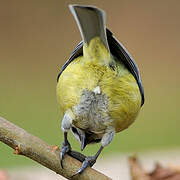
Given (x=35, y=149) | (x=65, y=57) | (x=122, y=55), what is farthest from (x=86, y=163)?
(x=65, y=57)

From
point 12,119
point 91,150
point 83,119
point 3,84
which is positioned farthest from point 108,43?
point 3,84

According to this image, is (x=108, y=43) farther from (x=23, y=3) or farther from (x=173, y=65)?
(x=23, y=3)

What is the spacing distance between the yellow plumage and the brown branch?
0.34m

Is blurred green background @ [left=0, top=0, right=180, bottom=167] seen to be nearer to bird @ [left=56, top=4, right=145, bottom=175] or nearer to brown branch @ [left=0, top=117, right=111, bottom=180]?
bird @ [left=56, top=4, right=145, bottom=175]

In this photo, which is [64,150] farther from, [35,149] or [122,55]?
[122,55]

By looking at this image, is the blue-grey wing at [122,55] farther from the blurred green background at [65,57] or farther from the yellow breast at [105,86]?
the blurred green background at [65,57]

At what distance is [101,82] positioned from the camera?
3.19 metres

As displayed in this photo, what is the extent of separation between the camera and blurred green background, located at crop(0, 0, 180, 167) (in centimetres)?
791

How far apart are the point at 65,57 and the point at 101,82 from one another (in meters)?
5.99

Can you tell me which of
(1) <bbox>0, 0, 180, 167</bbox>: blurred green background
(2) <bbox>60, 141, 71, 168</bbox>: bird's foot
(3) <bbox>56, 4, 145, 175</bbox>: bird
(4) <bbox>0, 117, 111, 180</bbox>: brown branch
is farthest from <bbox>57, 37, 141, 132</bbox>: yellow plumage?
(1) <bbox>0, 0, 180, 167</bbox>: blurred green background

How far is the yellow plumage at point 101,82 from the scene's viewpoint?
10.5 ft

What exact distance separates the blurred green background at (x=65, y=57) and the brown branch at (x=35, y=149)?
4190mm

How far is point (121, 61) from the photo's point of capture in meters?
3.31

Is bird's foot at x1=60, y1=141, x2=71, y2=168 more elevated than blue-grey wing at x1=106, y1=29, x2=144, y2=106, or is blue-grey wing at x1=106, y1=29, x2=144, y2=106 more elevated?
blue-grey wing at x1=106, y1=29, x2=144, y2=106
